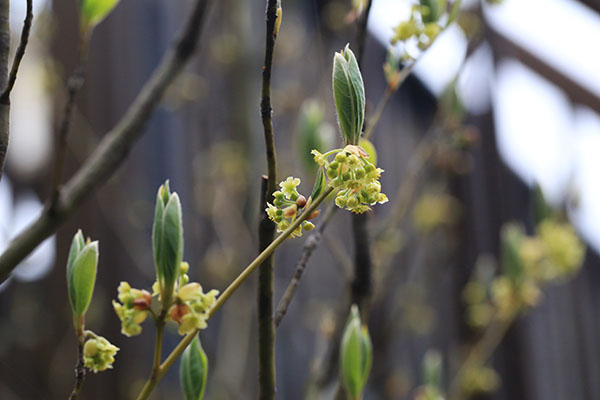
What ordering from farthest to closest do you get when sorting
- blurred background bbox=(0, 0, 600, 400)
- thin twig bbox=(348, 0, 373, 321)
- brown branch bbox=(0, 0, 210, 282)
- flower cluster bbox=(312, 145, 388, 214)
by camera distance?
1. blurred background bbox=(0, 0, 600, 400)
2. thin twig bbox=(348, 0, 373, 321)
3. brown branch bbox=(0, 0, 210, 282)
4. flower cluster bbox=(312, 145, 388, 214)

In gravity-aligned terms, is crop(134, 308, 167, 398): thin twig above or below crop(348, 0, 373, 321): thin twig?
below

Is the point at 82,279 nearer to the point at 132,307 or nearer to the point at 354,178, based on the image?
the point at 132,307

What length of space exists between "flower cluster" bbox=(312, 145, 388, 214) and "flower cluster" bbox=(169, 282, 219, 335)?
85mm

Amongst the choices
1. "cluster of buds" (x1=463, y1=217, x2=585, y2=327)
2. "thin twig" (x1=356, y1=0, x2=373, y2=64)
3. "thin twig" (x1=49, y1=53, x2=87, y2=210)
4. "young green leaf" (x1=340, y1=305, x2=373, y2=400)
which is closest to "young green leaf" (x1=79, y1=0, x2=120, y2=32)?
"thin twig" (x1=49, y1=53, x2=87, y2=210)

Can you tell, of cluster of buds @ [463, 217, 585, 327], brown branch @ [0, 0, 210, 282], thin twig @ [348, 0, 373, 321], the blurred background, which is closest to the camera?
brown branch @ [0, 0, 210, 282]

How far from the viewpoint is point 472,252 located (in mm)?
1536

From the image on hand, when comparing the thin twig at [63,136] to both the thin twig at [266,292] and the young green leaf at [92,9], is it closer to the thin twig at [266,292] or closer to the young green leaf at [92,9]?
the young green leaf at [92,9]

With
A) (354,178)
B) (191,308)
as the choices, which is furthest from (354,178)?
(191,308)

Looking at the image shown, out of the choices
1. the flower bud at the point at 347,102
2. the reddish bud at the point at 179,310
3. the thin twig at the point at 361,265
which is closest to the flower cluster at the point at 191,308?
the reddish bud at the point at 179,310

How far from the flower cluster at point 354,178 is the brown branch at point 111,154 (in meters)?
0.22

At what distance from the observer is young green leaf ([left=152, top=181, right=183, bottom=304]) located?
1.02 feet

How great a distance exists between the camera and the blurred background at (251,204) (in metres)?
1.34

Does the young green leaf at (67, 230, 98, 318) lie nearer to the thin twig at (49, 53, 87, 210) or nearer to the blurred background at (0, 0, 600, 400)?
the thin twig at (49, 53, 87, 210)

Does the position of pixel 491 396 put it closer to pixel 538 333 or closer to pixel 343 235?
pixel 538 333
